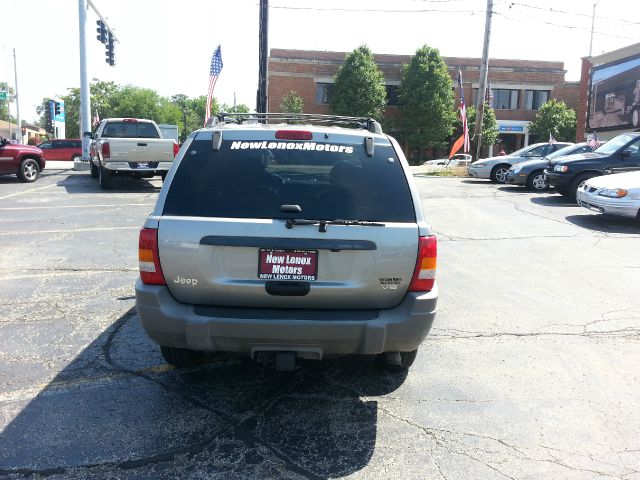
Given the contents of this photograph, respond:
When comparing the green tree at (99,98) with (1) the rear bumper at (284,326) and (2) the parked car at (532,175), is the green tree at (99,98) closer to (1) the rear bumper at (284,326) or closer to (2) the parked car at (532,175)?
(2) the parked car at (532,175)

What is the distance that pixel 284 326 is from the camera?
3209 mm

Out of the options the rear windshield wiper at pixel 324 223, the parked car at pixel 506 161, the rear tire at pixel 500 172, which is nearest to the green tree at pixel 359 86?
the parked car at pixel 506 161

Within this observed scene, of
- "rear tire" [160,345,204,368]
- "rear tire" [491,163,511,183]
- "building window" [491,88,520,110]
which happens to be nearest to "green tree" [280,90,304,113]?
"building window" [491,88,520,110]

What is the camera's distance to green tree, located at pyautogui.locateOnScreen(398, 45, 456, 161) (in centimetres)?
4775

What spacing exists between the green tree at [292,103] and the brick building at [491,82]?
3.15ft

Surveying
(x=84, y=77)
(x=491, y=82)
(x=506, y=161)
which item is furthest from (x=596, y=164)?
(x=491, y=82)

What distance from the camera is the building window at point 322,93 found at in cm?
5162

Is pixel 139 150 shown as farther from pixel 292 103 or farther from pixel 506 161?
pixel 292 103

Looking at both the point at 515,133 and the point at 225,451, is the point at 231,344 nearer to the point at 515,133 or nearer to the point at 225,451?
the point at 225,451

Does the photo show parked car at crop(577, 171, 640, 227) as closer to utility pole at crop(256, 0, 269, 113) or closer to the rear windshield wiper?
utility pole at crop(256, 0, 269, 113)

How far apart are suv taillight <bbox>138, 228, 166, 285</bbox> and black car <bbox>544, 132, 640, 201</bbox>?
42.6ft

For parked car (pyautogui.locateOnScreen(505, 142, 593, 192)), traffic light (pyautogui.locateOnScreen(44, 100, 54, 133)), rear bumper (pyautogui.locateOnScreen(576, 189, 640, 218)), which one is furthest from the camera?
traffic light (pyautogui.locateOnScreen(44, 100, 54, 133))

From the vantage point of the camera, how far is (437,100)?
156 ft

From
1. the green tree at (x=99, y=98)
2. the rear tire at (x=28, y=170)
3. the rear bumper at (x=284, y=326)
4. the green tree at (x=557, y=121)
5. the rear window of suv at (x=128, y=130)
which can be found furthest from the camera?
the green tree at (x=99, y=98)
